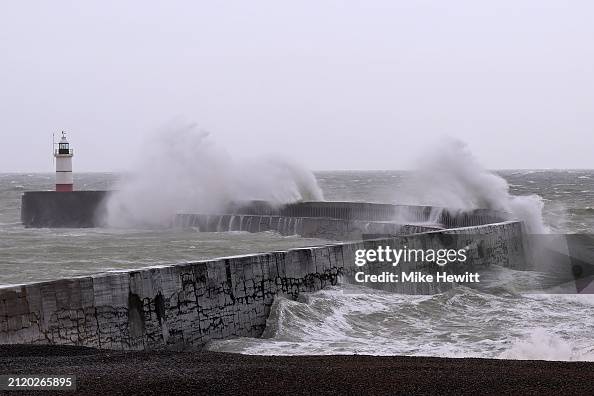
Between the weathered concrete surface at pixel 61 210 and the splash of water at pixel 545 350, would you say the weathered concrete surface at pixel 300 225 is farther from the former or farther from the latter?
the splash of water at pixel 545 350

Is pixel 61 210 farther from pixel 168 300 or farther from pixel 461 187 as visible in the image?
pixel 168 300

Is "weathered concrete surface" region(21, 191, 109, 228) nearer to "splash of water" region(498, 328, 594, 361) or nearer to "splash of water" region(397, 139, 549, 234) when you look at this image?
"splash of water" region(397, 139, 549, 234)

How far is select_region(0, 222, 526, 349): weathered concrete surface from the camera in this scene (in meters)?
6.33

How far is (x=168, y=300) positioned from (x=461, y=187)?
48.9 ft

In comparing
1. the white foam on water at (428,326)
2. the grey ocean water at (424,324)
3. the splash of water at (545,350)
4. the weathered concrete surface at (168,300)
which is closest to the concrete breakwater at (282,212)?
the grey ocean water at (424,324)

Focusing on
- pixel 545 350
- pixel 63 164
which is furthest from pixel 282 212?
pixel 545 350

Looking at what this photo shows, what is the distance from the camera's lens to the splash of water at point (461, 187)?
18.6 m

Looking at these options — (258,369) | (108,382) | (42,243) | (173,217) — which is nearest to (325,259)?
(258,369)

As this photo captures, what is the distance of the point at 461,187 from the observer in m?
21.3

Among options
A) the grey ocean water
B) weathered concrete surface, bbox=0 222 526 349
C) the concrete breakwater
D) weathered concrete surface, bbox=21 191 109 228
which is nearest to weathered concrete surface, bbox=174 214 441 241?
the concrete breakwater

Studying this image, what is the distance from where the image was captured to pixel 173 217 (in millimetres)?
24922

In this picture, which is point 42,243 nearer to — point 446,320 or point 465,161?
point 465,161

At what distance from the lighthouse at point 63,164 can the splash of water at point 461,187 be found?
34.7 ft

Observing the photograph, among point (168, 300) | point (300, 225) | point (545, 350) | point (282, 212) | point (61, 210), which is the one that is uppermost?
point (61, 210)
